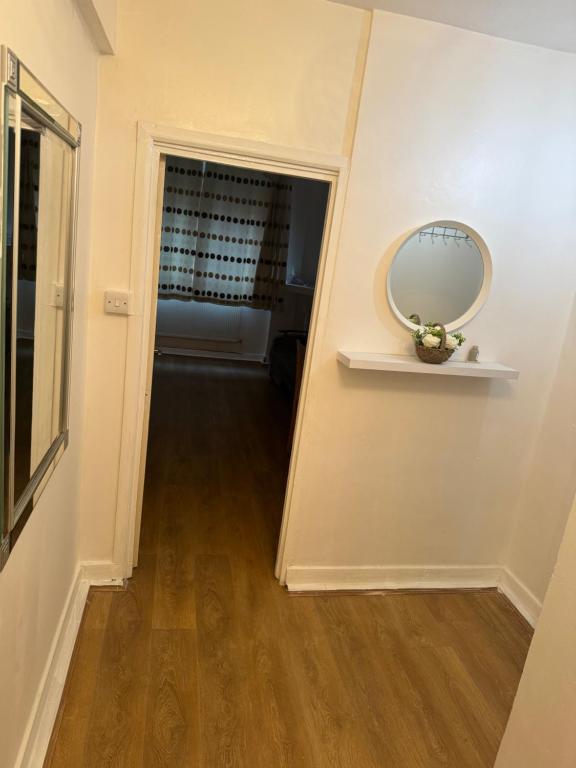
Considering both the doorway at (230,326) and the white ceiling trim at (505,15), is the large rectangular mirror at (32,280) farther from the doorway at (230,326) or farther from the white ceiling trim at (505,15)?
the doorway at (230,326)

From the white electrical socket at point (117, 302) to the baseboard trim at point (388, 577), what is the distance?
1.42 metres

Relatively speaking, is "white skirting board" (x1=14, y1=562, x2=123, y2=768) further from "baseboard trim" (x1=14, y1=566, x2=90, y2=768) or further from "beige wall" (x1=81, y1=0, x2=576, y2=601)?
"beige wall" (x1=81, y1=0, x2=576, y2=601)

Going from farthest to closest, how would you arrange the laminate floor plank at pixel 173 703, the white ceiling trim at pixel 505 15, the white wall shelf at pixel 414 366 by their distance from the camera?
the white wall shelf at pixel 414 366 < the white ceiling trim at pixel 505 15 < the laminate floor plank at pixel 173 703

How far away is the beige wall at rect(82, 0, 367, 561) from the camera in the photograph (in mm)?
2066

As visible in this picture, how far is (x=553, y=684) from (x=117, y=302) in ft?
6.22

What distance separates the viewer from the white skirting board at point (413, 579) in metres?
2.72

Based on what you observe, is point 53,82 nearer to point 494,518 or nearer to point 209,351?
point 494,518

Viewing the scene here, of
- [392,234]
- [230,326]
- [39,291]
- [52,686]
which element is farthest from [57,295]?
[230,326]

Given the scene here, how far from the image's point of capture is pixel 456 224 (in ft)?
7.97

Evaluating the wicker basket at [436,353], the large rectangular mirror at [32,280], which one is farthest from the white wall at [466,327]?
the large rectangular mirror at [32,280]

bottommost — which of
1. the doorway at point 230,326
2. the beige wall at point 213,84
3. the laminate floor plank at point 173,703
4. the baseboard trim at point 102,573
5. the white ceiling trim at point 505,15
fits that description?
the laminate floor plank at point 173,703

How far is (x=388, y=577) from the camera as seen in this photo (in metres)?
2.83

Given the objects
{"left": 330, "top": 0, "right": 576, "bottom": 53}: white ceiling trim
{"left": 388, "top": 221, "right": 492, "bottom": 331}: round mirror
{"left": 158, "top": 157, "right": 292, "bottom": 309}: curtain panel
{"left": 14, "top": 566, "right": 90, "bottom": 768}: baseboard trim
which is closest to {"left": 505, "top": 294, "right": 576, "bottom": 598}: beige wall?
{"left": 388, "top": 221, "right": 492, "bottom": 331}: round mirror

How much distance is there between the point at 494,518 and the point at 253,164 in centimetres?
206
